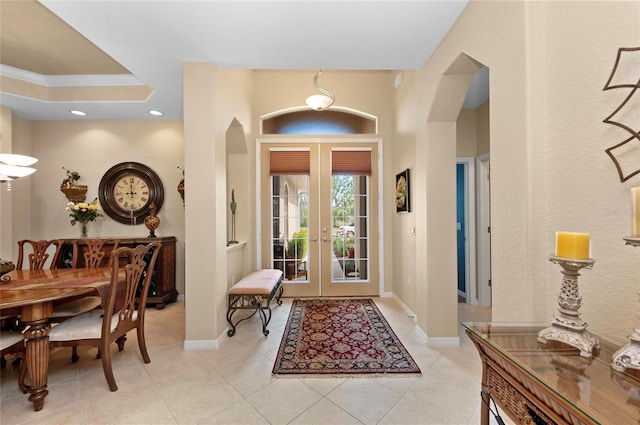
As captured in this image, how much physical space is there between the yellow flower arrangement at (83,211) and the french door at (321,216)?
247 cm

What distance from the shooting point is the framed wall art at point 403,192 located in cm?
342

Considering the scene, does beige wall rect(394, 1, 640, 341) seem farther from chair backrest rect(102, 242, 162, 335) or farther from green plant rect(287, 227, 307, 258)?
green plant rect(287, 227, 307, 258)

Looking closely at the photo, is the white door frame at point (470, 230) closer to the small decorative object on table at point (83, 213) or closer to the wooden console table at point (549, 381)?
the wooden console table at point (549, 381)

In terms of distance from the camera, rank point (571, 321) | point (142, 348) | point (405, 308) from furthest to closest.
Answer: point (405, 308), point (142, 348), point (571, 321)

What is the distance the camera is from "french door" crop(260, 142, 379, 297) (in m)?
4.42

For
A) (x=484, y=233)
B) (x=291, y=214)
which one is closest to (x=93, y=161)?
(x=291, y=214)

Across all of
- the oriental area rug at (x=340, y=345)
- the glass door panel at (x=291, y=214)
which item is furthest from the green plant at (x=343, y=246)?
the oriental area rug at (x=340, y=345)

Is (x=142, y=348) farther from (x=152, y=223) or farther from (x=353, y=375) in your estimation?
(x=152, y=223)

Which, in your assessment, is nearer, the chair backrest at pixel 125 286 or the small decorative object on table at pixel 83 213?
the chair backrest at pixel 125 286

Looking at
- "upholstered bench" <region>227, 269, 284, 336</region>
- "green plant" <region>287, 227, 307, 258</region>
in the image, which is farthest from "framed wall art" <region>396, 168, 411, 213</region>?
"upholstered bench" <region>227, 269, 284, 336</region>

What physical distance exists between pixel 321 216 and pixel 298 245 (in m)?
0.63

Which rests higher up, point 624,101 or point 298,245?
point 624,101

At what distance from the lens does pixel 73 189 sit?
4.05 metres

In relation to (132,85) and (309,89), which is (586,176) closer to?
(309,89)
